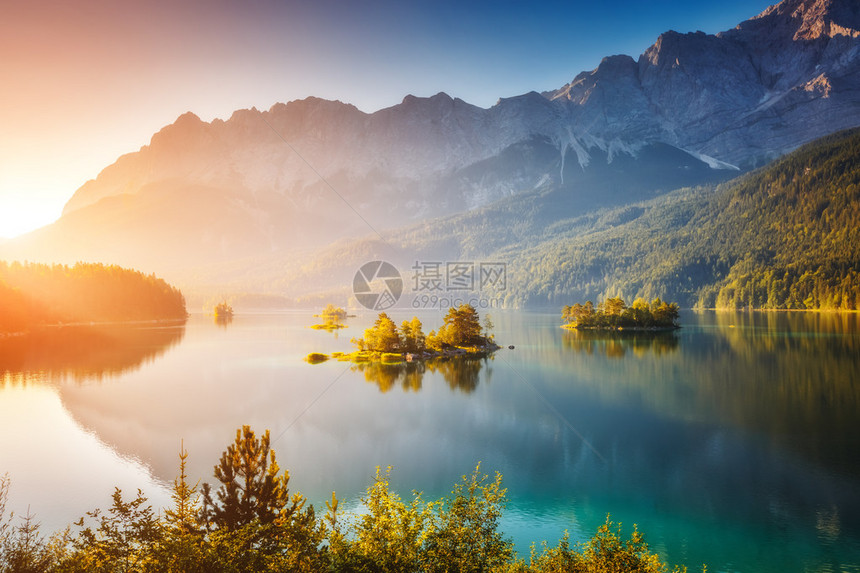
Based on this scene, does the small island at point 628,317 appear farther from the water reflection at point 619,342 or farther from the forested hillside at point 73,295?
the forested hillside at point 73,295

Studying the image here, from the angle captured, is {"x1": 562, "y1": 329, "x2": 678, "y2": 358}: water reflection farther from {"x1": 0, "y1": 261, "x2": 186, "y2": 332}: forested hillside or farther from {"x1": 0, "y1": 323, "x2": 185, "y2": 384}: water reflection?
{"x1": 0, "y1": 261, "x2": 186, "y2": 332}: forested hillside

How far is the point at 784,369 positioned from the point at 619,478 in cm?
5066

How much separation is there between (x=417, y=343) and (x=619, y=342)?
162 feet

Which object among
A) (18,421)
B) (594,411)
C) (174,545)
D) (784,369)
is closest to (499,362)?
(594,411)

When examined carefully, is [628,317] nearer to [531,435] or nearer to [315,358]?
[315,358]

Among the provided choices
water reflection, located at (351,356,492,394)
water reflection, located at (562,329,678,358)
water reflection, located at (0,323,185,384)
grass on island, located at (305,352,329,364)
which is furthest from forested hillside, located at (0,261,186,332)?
water reflection, located at (562,329,678,358)

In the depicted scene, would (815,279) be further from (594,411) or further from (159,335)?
(159,335)

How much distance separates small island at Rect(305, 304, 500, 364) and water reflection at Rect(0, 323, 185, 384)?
3336 centimetres

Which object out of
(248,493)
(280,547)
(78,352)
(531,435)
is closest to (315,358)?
(78,352)

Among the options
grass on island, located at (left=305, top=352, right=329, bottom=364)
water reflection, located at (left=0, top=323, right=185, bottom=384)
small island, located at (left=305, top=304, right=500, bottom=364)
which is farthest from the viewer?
small island, located at (left=305, top=304, right=500, bottom=364)

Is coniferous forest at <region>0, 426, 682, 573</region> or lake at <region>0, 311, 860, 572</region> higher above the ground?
coniferous forest at <region>0, 426, 682, 573</region>

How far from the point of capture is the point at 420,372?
76000mm

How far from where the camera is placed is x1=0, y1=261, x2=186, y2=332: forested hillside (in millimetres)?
131000

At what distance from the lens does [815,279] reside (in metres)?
178
